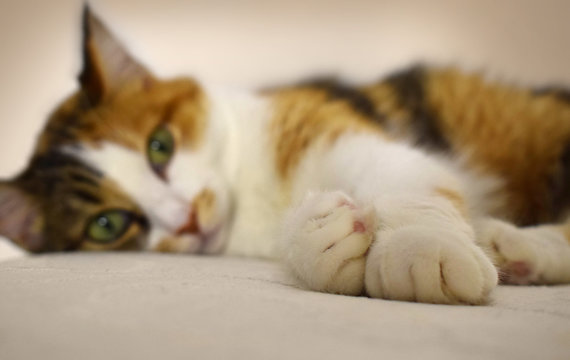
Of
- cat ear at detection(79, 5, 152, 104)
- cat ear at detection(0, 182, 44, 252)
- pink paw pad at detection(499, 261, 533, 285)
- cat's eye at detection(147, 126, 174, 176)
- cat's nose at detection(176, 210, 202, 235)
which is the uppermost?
cat ear at detection(79, 5, 152, 104)

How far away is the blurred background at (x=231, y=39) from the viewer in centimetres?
215

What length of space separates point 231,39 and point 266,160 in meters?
1.19

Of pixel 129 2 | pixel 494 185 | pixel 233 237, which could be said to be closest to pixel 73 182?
pixel 233 237

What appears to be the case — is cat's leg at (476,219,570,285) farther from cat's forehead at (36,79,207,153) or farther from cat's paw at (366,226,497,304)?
cat's forehead at (36,79,207,153)

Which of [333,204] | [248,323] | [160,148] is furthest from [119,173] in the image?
[248,323]

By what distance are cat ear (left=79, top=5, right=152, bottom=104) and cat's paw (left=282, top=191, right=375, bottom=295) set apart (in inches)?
31.3

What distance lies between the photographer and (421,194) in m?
0.76

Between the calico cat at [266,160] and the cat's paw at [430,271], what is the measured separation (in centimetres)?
A: 21

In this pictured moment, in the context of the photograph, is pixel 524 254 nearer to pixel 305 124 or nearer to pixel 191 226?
pixel 305 124

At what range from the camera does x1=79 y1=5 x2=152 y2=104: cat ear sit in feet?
4.14

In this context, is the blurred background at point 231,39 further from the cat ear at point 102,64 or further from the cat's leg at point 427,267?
the cat's leg at point 427,267

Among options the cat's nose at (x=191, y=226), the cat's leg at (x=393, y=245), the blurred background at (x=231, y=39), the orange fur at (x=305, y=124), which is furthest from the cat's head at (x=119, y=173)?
the blurred background at (x=231, y=39)

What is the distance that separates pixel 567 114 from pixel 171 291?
114 cm

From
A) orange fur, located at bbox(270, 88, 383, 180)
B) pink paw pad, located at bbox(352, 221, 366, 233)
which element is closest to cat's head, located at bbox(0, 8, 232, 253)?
orange fur, located at bbox(270, 88, 383, 180)
